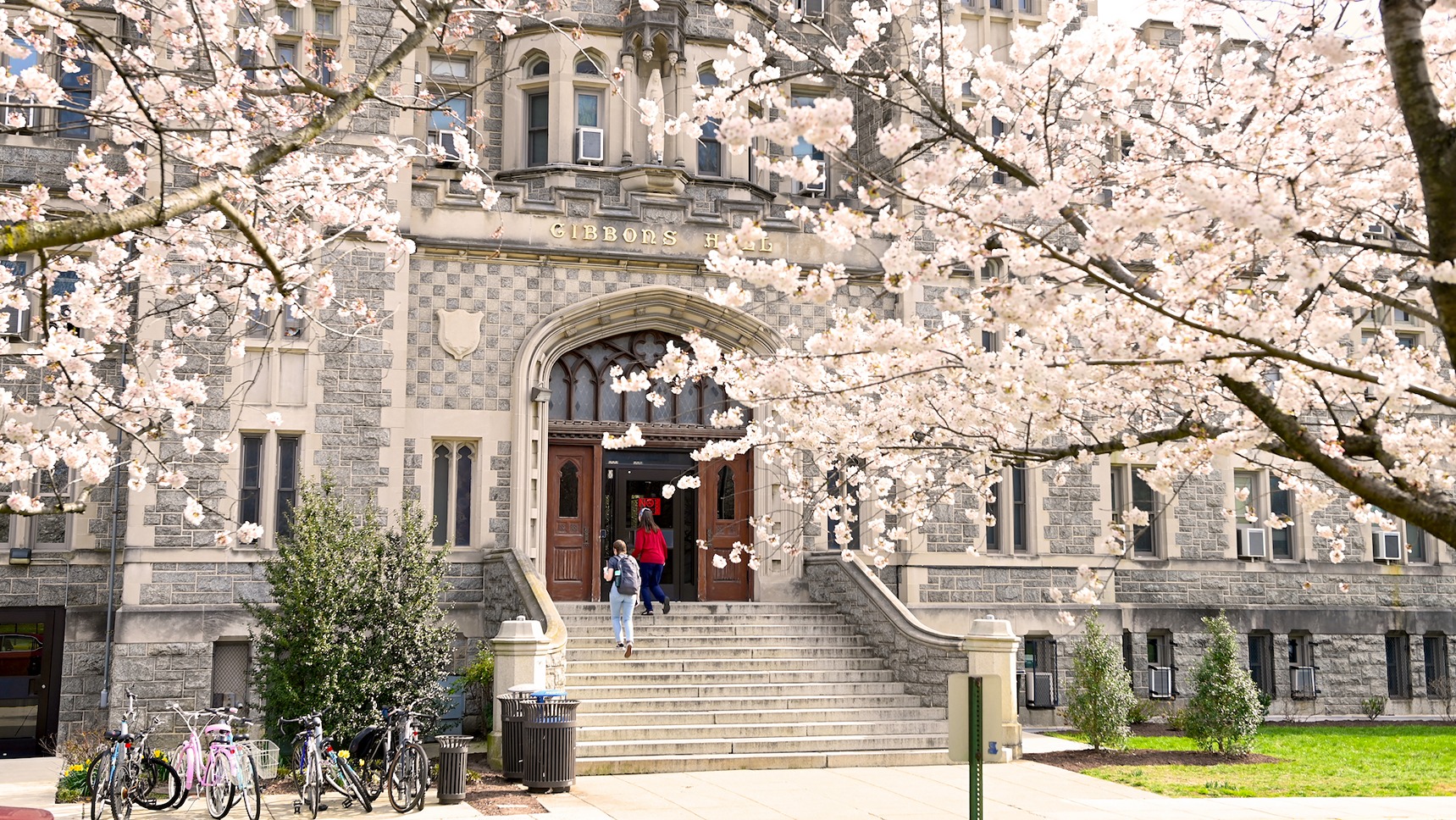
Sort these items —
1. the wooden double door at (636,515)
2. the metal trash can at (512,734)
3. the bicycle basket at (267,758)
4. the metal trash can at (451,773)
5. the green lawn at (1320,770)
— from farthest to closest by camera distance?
the wooden double door at (636,515)
the green lawn at (1320,770)
the metal trash can at (512,734)
the bicycle basket at (267,758)
the metal trash can at (451,773)

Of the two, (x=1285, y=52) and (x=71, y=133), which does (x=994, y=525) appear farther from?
(x=71, y=133)

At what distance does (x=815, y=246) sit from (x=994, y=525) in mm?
5110

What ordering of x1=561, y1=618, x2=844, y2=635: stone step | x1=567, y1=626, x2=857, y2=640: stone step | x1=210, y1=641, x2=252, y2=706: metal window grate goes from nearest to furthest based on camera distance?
x1=210, y1=641, x2=252, y2=706: metal window grate < x1=567, y1=626, x2=857, y2=640: stone step < x1=561, y1=618, x2=844, y2=635: stone step

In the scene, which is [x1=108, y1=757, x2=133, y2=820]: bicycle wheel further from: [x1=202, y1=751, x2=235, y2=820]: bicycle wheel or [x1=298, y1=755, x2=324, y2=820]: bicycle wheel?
[x1=298, y1=755, x2=324, y2=820]: bicycle wheel

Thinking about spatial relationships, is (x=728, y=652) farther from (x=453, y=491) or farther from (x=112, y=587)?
(x=112, y=587)

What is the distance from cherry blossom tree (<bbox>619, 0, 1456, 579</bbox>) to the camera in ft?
24.2

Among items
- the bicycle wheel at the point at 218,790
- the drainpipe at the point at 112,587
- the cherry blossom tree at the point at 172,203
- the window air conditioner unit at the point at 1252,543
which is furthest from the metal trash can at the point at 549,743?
the window air conditioner unit at the point at 1252,543

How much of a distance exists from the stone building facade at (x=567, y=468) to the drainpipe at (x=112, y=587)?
6cm

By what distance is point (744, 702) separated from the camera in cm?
1606

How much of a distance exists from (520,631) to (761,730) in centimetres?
316

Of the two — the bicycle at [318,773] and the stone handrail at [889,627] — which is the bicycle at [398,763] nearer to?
the bicycle at [318,773]

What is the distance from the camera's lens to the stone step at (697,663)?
1672 cm

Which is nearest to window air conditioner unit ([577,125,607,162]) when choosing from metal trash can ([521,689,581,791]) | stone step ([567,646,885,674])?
stone step ([567,646,885,674])

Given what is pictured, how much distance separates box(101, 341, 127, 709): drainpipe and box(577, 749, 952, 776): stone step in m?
7.18
